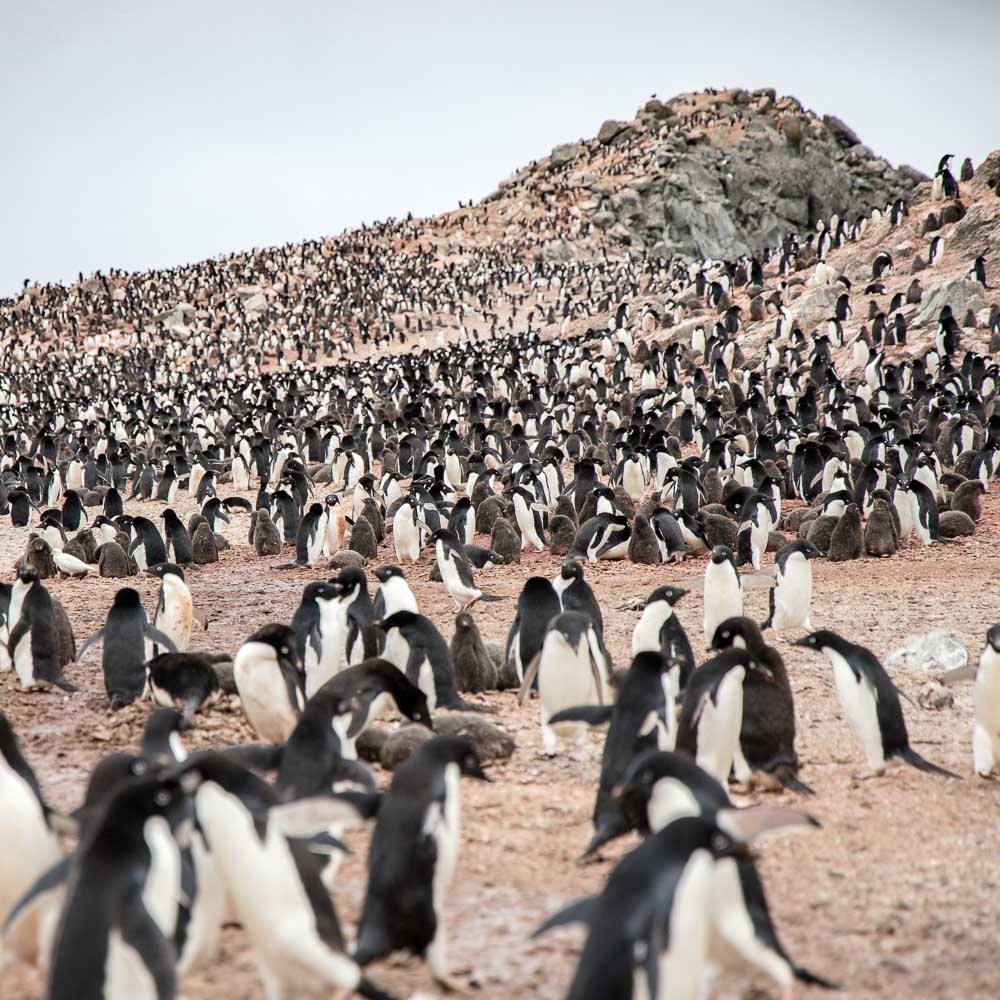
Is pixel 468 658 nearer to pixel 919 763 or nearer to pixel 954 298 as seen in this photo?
pixel 919 763

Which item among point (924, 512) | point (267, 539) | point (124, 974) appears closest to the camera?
point (124, 974)

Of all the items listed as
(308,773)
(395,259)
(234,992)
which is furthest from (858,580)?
(395,259)

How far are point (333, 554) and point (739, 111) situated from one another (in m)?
59.1

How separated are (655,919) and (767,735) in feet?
9.32

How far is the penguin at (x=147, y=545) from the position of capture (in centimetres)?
1320

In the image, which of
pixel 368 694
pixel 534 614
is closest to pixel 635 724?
pixel 368 694

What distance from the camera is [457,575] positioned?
10.6 meters

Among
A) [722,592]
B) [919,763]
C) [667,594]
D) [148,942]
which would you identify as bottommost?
[919,763]

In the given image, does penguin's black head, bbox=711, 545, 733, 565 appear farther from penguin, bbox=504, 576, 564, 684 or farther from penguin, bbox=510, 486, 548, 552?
penguin, bbox=510, 486, 548, 552

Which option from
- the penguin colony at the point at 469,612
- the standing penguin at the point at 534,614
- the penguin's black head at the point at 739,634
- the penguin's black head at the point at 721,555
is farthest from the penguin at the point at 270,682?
the penguin's black head at the point at 721,555

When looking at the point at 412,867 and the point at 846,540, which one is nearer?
the point at 412,867

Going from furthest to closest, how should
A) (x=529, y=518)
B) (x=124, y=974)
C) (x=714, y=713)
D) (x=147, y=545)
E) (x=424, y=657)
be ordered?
(x=529, y=518)
(x=147, y=545)
(x=424, y=657)
(x=714, y=713)
(x=124, y=974)

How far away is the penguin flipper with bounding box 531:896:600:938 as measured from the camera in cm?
308

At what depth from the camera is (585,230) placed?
54.2 metres
